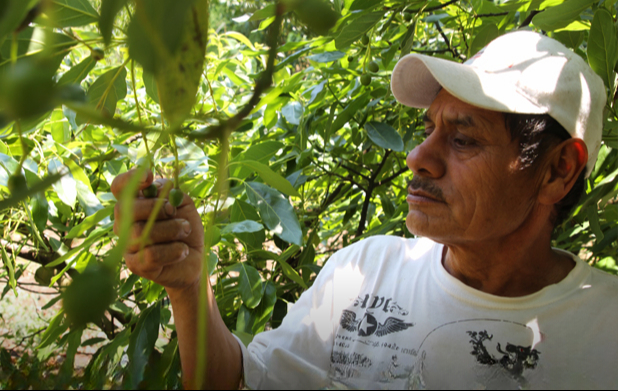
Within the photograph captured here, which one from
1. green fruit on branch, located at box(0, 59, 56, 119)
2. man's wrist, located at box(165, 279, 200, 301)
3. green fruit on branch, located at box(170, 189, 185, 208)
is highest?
green fruit on branch, located at box(170, 189, 185, 208)

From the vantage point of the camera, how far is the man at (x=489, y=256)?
0.92 m

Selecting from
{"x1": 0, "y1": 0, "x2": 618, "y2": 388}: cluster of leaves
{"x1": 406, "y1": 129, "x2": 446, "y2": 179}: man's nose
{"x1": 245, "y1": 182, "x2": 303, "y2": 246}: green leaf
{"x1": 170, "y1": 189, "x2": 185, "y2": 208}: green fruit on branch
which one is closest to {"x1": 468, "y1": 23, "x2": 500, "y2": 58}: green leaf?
{"x1": 0, "y1": 0, "x2": 618, "y2": 388}: cluster of leaves

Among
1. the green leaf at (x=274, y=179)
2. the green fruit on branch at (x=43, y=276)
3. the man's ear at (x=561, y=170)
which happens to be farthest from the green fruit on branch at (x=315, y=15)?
the green fruit on branch at (x=43, y=276)

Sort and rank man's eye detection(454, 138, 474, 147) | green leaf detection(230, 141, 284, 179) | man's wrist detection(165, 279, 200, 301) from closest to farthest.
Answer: man's wrist detection(165, 279, 200, 301) < man's eye detection(454, 138, 474, 147) < green leaf detection(230, 141, 284, 179)

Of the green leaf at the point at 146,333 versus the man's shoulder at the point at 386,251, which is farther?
the man's shoulder at the point at 386,251

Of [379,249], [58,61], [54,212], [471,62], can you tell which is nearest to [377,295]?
[379,249]

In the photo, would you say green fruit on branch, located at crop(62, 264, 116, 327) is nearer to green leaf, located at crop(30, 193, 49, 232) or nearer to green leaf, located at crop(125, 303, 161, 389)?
green leaf, located at crop(125, 303, 161, 389)

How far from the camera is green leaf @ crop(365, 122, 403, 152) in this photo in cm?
136

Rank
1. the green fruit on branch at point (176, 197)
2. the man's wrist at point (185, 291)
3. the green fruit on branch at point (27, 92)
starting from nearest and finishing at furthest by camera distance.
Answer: the green fruit on branch at point (27, 92) < the green fruit on branch at point (176, 197) < the man's wrist at point (185, 291)

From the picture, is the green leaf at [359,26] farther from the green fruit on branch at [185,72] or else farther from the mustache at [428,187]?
the green fruit on branch at [185,72]

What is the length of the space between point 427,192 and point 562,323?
34 cm

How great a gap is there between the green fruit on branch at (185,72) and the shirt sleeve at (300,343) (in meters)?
0.77

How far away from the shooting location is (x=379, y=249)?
1.22 meters

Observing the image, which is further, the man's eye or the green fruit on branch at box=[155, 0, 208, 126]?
the man's eye
